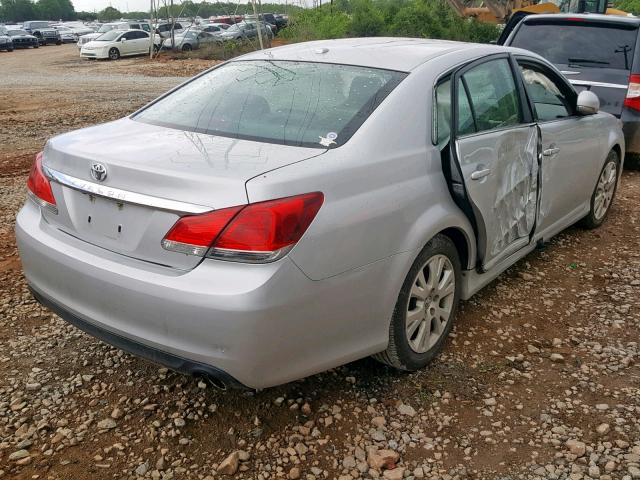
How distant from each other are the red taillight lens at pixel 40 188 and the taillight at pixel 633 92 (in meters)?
5.89

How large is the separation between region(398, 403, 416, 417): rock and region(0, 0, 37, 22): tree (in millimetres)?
98404

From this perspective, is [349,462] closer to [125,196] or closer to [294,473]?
[294,473]

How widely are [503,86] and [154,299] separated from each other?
2466mm

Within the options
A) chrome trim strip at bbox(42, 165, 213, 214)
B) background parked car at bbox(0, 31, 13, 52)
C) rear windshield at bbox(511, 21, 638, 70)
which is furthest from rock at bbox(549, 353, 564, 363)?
background parked car at bbox(0, 31, 13, 52)

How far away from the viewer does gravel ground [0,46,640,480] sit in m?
2.52

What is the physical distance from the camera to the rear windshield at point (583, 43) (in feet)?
22.4

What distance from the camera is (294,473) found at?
2471 mm

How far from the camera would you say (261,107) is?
10.1 feet

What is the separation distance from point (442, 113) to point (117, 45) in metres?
31.2

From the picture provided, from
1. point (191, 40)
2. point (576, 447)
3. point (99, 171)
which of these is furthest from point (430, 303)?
point (191, 40)

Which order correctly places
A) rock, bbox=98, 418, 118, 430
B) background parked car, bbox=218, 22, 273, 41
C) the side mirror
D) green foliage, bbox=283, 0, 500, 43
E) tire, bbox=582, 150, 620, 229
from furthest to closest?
1. background parked car, bbox=218, 22, 273, 41
2. green foliage, bbox=283, 0, 500, 43
3. tire, bbox=582, 150, 620, 229
4. the side mirror
5. rock, bbox=98, 418, 118, 430

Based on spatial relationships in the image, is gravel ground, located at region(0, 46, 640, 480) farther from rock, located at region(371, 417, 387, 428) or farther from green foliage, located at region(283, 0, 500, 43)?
green foliage, located at region(283, 0, 500, 43)

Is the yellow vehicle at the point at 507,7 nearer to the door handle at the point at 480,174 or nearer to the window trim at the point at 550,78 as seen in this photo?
the window trim at the point at 550,78

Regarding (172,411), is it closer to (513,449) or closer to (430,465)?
(430,465)
